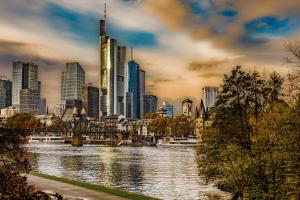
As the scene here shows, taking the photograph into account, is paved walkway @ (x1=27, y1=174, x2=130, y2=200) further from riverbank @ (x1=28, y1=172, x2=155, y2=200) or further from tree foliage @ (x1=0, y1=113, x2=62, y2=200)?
tree foliage @ (x1=0, y1=113, x2=62, y2=200)

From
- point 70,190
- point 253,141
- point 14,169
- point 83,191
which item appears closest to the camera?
point 14,169

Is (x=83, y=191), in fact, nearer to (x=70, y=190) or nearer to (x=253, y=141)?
(x=70, y=190)

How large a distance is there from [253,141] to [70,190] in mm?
15217

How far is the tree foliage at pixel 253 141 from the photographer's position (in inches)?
1206

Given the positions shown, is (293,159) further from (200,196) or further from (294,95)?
(200,196)

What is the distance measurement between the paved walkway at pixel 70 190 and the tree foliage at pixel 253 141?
8.84 m

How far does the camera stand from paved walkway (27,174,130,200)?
113 ft

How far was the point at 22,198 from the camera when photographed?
15.1 metres

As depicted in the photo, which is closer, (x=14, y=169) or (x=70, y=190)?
(x=14, y=169)

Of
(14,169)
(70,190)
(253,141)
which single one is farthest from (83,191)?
(14,169)

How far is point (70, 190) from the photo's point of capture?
125 feet

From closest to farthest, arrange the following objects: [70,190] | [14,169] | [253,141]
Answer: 1. [14,169]
2. [70,190]
3. [253,141]

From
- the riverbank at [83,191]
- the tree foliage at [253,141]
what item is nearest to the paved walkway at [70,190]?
the riverbank at [83,191]

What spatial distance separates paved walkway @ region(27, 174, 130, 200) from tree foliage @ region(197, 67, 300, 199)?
8.84 meters
